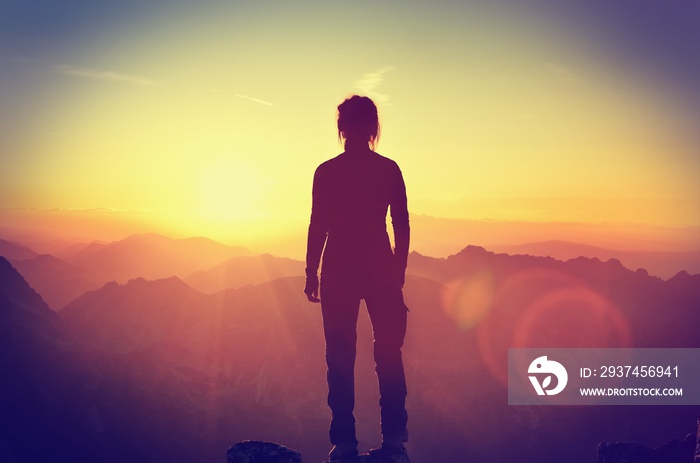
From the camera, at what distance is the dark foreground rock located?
33.9 feet

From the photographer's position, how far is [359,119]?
9.96 meters

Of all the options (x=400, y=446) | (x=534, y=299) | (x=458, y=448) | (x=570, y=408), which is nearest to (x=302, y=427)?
(x=458, y=448)

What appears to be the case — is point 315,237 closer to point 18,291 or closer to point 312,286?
point 312,286

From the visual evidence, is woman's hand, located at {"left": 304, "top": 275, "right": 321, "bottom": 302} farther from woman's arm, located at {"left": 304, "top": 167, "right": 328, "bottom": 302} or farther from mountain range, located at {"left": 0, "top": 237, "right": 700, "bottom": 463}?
mountain range, located at {"left": 0, "top": 237, "right": 700, "bottom": 463}

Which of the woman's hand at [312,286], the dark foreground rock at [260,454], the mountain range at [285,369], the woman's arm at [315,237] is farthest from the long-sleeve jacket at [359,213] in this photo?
the mountain range at [285,369]

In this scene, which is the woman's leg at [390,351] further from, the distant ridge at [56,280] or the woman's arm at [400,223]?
the distant ridge at [56,280]

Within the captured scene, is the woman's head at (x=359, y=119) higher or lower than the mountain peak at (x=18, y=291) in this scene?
higher

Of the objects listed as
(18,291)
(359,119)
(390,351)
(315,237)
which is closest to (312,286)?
(315,237)

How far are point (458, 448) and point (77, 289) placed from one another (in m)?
103

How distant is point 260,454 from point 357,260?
336cm

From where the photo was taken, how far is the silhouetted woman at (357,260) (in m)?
9.96

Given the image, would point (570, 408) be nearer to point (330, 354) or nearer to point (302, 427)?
point (302, 427)

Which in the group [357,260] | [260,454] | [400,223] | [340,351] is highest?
[400,223]

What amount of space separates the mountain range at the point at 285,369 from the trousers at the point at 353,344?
76.0 metres
